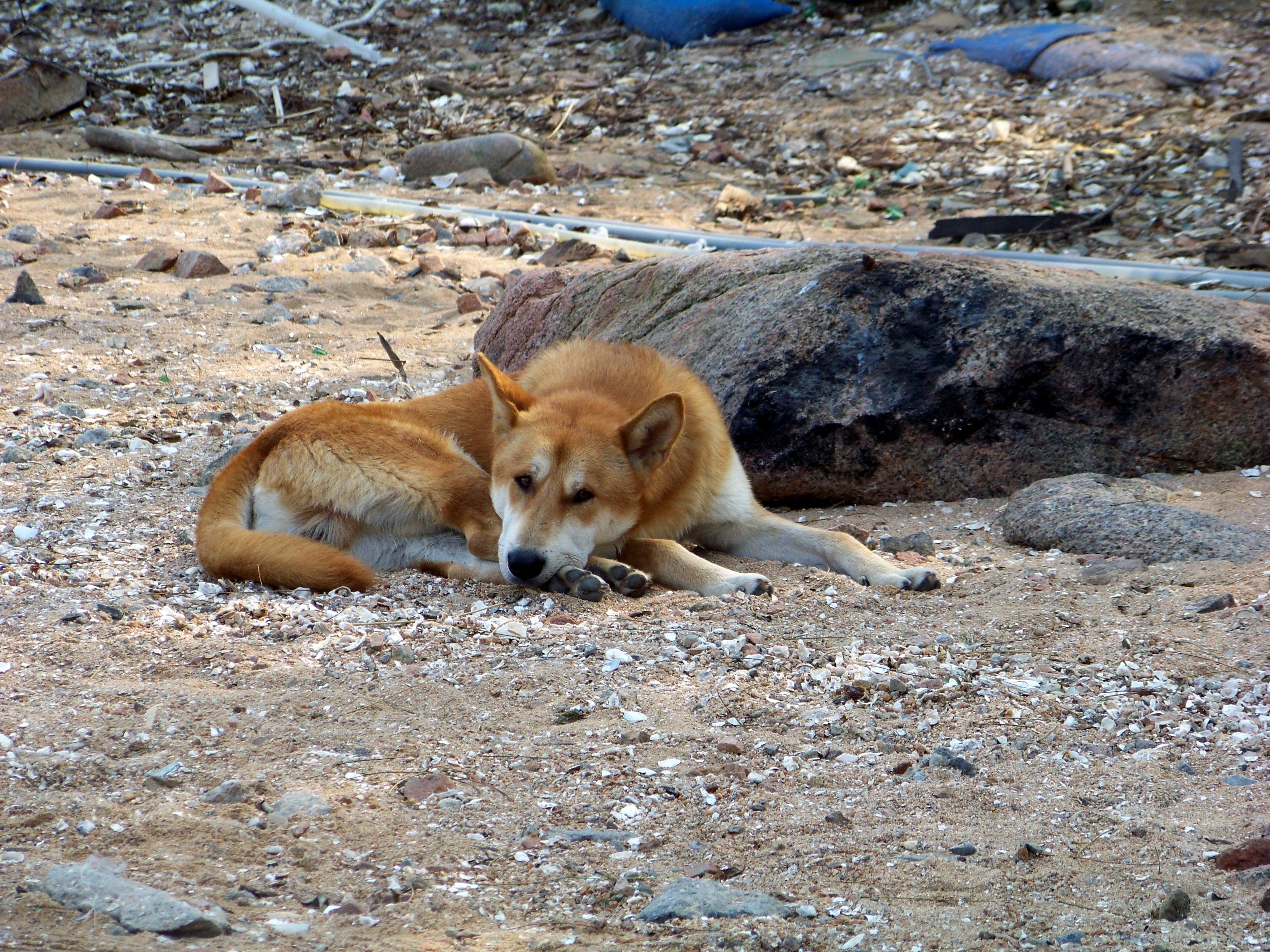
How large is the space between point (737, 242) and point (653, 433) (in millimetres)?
3852

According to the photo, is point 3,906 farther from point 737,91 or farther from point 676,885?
point 737,91

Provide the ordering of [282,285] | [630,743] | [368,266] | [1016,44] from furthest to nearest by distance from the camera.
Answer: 1. [1016,44]
2. [368,266]
3. [282,285]
4. [630,743]

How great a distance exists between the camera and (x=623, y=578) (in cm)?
409

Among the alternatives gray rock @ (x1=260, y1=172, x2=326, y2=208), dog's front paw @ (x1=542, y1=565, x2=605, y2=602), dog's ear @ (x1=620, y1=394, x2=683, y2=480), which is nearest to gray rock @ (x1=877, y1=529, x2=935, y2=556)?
dog's ear @ (x1=620, y1=394, x2=683, y2=480)

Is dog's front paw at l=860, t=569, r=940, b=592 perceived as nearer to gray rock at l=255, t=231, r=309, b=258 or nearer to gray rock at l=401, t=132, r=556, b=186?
gray rock at l=255, t=231, r=309, b=258

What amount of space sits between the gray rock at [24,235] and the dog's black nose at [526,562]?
19.2ft

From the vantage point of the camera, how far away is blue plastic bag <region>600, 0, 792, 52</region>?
13.2 m

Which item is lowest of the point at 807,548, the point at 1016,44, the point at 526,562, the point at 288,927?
the point at 807,548

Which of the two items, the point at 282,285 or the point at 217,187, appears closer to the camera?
the point at 282,285

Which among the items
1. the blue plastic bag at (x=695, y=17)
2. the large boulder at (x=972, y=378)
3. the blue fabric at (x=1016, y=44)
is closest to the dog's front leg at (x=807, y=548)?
the large boulder at (x=972, y=378)

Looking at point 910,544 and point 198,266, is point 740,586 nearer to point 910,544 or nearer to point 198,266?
point 910,544

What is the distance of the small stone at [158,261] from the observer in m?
7.68

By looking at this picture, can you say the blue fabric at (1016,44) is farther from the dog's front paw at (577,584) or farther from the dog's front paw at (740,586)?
the dog's front paw at (577,584)

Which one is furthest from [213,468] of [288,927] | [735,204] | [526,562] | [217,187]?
[735,204]
